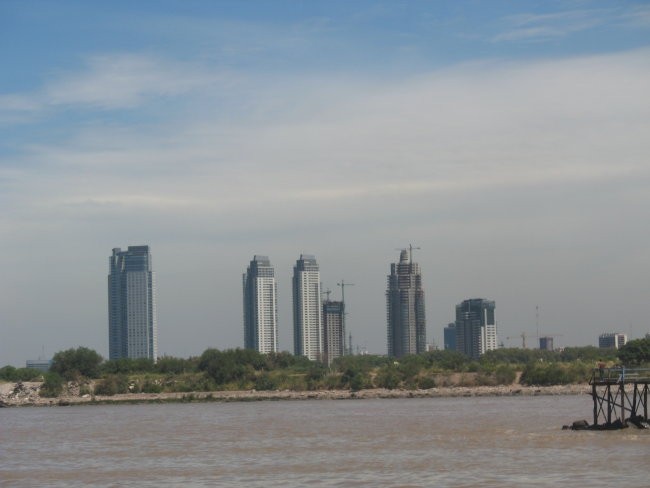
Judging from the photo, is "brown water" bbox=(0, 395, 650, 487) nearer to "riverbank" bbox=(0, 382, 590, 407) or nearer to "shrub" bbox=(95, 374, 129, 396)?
"riverbank" bbox=(0, 382, 590, 407)

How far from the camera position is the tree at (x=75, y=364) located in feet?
460

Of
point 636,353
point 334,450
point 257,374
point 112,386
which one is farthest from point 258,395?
point 334,450

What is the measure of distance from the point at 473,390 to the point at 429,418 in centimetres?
4768

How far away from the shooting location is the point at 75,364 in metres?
141

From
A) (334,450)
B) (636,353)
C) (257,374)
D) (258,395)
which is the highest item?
(636,353)

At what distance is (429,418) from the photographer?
260ft

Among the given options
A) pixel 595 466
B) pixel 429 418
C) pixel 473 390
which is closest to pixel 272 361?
pixel 473 390

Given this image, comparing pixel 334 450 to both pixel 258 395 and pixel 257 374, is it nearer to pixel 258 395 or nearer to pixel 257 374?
pixel 258 395

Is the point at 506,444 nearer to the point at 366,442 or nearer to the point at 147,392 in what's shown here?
the point at 366,442

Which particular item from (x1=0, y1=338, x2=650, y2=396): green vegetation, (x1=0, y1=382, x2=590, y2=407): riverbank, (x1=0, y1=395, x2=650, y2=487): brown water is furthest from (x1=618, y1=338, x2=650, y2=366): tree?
(x1=0, y1=395, x2=650, y2=487): brown water

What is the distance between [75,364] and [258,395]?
2629cm

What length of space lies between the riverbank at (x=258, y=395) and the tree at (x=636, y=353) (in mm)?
14534

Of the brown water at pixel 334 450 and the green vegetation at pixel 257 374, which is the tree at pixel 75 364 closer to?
the green vegetation at pixel 257 374

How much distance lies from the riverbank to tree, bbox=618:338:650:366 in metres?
14.5
